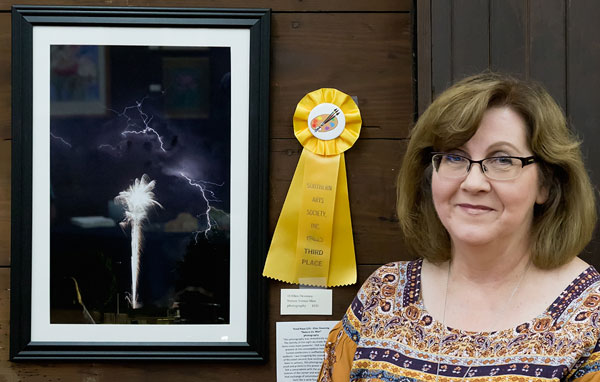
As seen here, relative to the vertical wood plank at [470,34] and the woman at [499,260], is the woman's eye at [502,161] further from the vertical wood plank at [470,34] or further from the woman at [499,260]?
the vertical wood plank at [470,34]

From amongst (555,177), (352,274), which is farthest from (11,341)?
(555,177)

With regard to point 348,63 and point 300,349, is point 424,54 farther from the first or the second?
point 300,349

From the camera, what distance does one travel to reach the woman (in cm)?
121

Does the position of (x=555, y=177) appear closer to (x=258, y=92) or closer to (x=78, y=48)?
(x=258, y=92)

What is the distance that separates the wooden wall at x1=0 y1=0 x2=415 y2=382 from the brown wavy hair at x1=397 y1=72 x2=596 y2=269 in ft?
1.05

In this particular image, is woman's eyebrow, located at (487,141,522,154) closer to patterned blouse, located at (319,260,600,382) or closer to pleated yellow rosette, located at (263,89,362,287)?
patterned blouse, located at (319,260,600,382)

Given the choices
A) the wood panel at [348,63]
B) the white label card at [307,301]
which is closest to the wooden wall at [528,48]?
the wood panel at [348,63]

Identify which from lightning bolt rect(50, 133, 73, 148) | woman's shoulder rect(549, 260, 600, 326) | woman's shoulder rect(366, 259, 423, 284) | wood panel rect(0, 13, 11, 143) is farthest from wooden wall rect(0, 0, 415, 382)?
woman's shoulder rect(549, 260, 600, 326)

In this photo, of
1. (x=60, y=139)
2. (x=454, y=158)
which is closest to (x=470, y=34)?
(x=454, y=158)

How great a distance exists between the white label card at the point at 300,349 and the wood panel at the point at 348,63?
1.51 feet

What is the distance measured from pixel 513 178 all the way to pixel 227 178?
0.70 meters

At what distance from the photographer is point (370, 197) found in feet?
5.56

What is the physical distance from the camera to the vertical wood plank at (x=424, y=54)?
1574 mm

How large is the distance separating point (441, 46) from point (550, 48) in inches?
9.2
